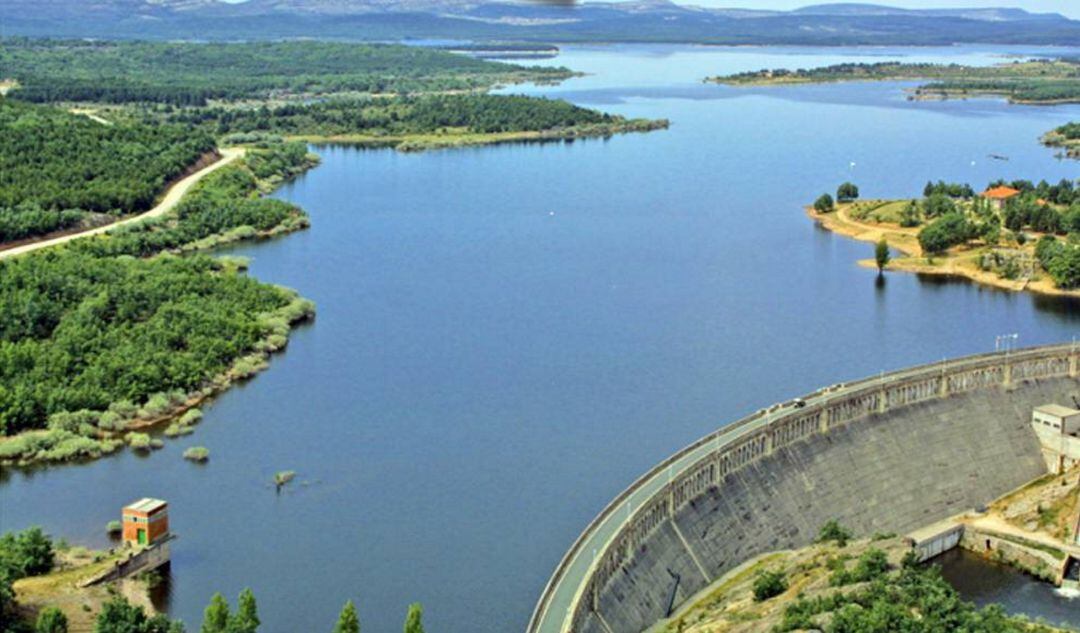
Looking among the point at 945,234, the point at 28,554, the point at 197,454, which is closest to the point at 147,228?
the point at 197,454

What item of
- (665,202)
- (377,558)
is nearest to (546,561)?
(377,558)

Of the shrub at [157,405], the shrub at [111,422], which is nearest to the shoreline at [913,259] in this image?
the shrub at [157,405]

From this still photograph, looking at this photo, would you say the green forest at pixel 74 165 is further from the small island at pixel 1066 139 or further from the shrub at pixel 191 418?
the small island at pixel 1066 139

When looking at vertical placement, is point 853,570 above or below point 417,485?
above

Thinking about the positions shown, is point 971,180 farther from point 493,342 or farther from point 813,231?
point 493,342

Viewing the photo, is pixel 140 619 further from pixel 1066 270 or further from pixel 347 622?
pixel 1066 270

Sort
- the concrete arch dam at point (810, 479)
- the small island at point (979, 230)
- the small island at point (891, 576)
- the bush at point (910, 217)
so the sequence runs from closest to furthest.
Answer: the small island at point (891, 576) < the concrete arch dam at point (810, 479) < the small island at point (979, 230) < the bush at point (910, 217)
